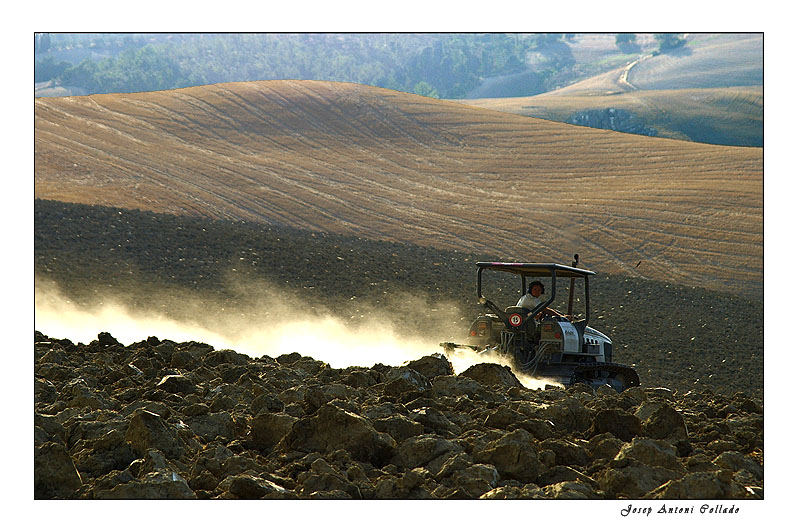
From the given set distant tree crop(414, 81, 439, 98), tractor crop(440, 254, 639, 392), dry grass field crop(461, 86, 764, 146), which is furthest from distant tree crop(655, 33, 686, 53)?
tractor crop(440, 254, 639, 392)

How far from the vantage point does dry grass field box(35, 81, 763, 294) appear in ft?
145

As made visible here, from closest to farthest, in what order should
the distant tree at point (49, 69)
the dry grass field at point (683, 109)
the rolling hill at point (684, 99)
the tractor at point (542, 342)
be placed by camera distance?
the tractor at point (542, 342)
the dry grass field at point (683, 109)
the rolling hill at point (684, 99)
the distant tree at point (49, 69)

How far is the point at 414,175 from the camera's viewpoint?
57.1m

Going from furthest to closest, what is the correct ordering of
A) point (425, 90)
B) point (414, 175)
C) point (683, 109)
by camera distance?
point (425, 90)
point (683, 109)
point (414, 175)

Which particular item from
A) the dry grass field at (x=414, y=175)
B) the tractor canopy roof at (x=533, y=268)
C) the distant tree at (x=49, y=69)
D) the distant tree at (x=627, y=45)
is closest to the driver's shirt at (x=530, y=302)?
the tractor canopy roof at (x=533, y=268)

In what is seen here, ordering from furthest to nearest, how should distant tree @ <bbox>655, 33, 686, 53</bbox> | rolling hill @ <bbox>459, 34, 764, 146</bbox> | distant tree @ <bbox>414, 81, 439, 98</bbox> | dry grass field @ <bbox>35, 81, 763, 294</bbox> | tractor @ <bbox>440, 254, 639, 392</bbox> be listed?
distant tree @ <bbox>655, 33, 686, 53</bbox> < distant tree @ <bbox>414, 81, 439, 98</bbox> < rolling hill @ <bbox>459, 34, 764, 146</bbox> < dry grass field @ <bbox>35, 81, 763, 294</bbox> < tractor @ <bbox>440, 254, 639, 392</bbox>

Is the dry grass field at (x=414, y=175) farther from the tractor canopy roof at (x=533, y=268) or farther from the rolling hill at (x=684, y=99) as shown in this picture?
the rolling hill at (x=684, y=99)

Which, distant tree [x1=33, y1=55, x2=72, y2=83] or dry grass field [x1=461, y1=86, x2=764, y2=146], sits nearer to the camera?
dry grass field [x1=461, y1=86, x2=764, y2=146]

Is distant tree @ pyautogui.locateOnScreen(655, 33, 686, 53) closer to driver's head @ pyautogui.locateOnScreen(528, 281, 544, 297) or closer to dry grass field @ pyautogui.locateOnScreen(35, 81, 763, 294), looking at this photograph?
dry grass field @ pyautogui.locateOnScreen(35, 81, 763, 294)

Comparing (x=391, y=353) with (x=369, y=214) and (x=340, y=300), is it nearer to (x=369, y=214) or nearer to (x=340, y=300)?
(x=340, y=300)

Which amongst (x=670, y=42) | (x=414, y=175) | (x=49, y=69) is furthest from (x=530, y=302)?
(x=49, y=69)

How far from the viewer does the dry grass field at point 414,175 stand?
4419 centimetres

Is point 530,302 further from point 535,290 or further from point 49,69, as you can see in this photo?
point 49,69

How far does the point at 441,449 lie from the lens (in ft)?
23.2
